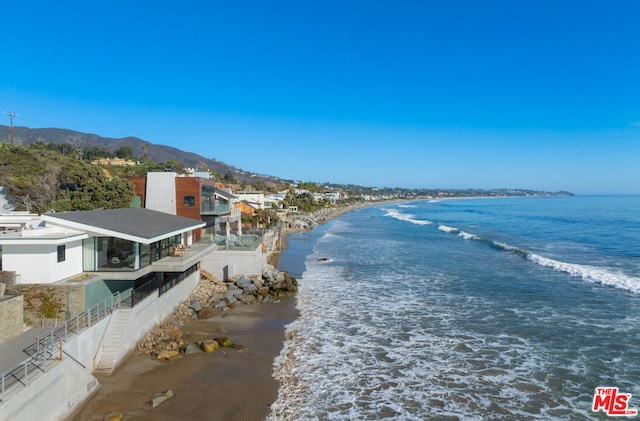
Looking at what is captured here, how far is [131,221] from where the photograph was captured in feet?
61.7

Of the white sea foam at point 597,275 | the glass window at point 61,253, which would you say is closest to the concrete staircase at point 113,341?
the glass window at point 61,253

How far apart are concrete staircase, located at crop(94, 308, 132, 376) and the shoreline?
0.31m

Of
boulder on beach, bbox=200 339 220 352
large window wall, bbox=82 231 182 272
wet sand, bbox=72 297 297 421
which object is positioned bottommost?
wet sand, bbox=72 297 297 421

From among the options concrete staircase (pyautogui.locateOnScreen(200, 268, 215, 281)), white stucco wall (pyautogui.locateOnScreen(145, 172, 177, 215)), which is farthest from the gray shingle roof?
white stucco wall (pyautogui.locateOnScreen(145, 172, 177, 215))

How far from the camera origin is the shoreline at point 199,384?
1174 cm

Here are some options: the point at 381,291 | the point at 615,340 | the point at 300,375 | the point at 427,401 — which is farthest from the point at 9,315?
the point at 615,340

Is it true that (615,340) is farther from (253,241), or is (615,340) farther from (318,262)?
(318,262)

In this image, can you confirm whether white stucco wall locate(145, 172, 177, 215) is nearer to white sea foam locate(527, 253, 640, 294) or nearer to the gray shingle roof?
the gray shingle roof

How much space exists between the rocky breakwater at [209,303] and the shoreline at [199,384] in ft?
1.13

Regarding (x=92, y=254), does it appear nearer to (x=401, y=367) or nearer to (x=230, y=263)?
(x=230, y=263)

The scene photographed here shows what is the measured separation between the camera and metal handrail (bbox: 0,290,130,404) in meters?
9.43

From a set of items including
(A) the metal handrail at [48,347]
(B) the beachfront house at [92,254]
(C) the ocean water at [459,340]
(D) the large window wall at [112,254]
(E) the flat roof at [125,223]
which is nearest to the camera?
(A) the metal handrail at [48,347]

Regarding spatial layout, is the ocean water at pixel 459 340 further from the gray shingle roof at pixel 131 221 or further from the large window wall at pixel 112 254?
the gray shingle roof at pixel 131 221

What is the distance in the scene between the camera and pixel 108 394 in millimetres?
12344
